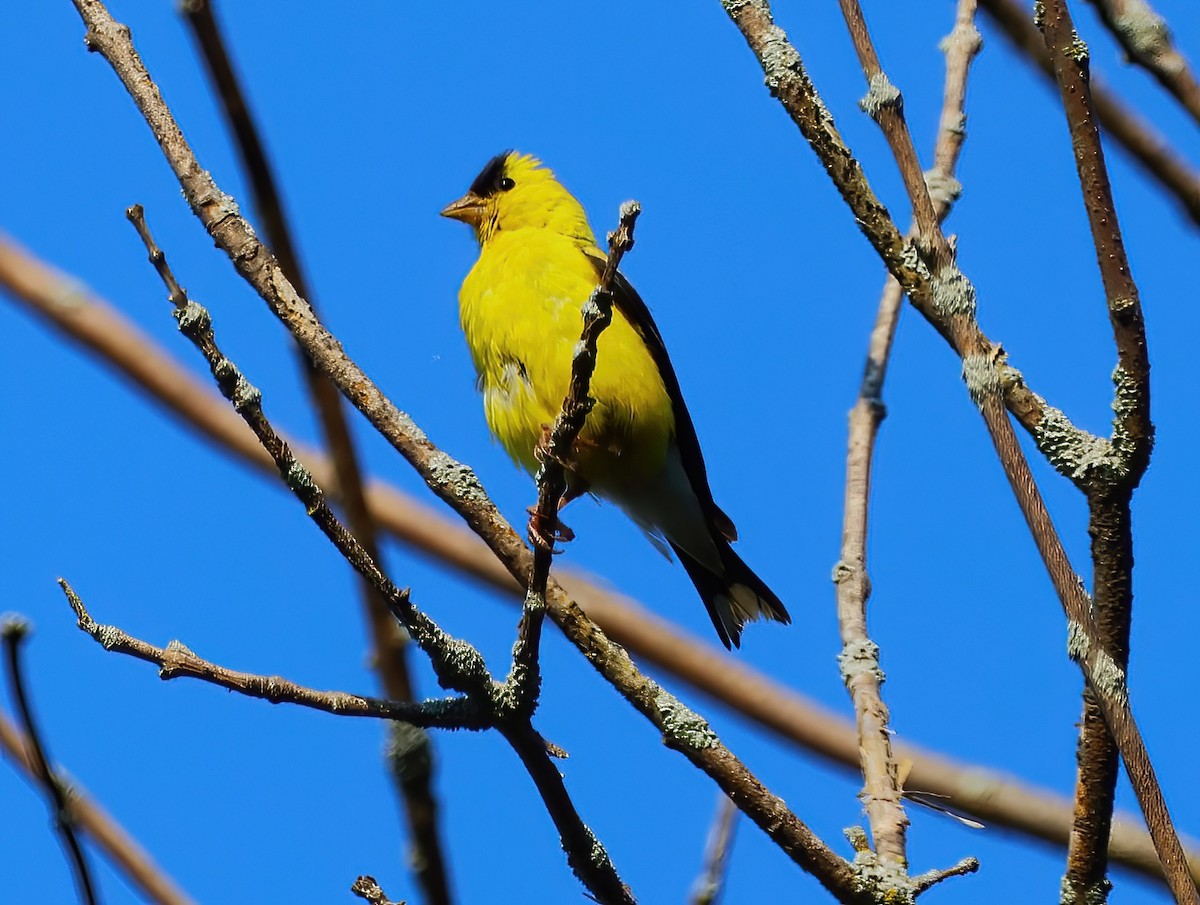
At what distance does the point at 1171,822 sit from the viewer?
73.4 inches

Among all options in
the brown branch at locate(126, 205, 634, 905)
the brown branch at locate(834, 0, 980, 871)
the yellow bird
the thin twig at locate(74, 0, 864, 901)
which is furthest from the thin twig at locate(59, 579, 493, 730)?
the yellow bird

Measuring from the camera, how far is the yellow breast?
469 cm

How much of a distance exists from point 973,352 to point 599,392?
8.74 ft

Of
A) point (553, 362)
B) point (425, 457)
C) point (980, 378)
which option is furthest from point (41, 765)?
point (553, 362)

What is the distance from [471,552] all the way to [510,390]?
0.57m

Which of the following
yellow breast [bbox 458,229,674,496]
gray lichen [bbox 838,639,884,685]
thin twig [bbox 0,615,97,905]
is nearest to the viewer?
thin twig [bbox 0,615,97,905]

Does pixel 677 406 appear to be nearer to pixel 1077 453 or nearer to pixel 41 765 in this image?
pixel 1077 453

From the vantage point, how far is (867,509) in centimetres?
362

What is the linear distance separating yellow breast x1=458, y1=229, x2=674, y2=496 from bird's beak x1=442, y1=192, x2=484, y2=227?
2.18 ft

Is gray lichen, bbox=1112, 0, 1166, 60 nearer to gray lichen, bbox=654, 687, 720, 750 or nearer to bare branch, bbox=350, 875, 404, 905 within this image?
gray lichen, bbox=654, 687, 720, 750

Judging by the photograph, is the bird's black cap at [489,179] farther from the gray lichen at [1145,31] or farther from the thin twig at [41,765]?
the thin twig at [41,765]

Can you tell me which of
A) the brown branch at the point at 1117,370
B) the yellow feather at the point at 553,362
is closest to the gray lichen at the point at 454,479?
the brown branch at the point at 1117,370

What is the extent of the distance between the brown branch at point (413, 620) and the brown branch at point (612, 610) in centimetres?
143

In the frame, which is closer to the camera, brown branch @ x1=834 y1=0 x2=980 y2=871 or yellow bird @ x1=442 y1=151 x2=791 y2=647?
brown branch @ x1=834 y1=0 x2=980 y2=871
